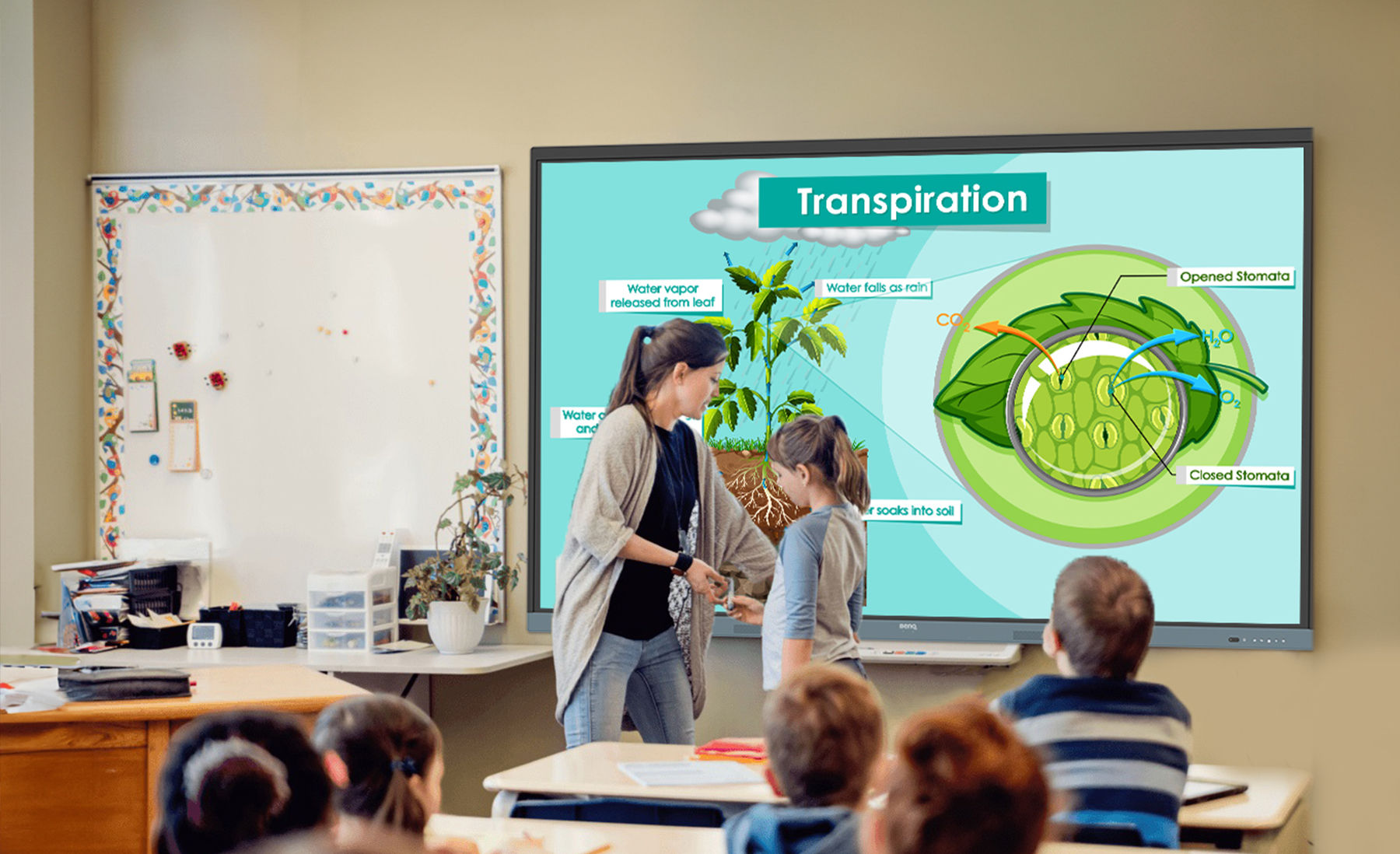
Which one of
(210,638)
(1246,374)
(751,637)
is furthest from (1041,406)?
(210,638)

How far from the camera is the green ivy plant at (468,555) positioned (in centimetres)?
432

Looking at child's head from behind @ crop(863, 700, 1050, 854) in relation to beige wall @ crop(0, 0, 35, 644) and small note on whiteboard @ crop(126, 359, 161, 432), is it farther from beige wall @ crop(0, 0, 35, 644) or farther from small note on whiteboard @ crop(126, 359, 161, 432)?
beige wall @ crop(0, 0, 35, 644)

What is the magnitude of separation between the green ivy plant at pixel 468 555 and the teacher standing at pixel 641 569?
0.88 metres

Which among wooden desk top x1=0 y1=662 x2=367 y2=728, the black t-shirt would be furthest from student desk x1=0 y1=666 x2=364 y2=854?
the black t-shirt

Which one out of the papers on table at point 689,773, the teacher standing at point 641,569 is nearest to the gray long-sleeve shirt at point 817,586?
the papers on table at point 689,773

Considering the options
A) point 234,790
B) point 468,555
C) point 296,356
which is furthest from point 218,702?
point 296,356

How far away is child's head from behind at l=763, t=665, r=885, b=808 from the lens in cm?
163

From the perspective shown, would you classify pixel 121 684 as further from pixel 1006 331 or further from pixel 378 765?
pixel 1006 331

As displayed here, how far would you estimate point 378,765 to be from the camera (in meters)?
1.79

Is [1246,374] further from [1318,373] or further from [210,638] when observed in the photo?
[210,638]

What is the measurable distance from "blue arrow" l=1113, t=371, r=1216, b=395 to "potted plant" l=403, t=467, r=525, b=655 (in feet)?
6.70

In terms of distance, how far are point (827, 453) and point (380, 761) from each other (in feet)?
4.99

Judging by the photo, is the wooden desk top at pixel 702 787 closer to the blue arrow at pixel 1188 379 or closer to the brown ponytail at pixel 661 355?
the brown ponytail at pixel 661 355

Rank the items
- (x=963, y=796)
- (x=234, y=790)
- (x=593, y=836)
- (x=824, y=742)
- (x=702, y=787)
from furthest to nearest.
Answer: (x=702, y=787)
(x=593, y=836)
(x=824, y=742)
(x=234, y=790)
(x=963, y=796)
